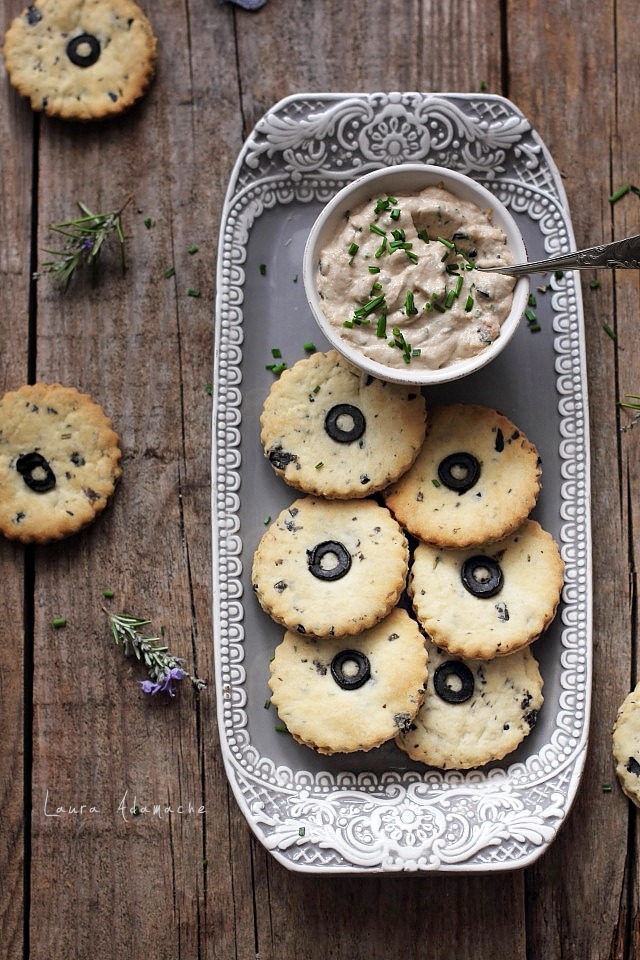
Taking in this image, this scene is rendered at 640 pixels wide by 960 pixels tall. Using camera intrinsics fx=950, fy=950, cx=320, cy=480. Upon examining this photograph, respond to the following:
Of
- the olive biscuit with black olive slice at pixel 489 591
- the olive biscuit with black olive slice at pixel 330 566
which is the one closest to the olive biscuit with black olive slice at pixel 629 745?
the olive biscuit with black olive slice at pixel 489 591

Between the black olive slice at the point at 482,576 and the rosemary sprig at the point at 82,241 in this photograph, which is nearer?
the black olive slice at the point at 482,576

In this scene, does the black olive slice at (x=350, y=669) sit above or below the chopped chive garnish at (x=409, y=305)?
below

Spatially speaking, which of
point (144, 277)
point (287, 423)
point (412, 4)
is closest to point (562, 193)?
point (412, 4)

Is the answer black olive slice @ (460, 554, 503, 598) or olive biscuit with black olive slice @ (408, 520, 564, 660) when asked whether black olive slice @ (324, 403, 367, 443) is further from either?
black olive slice @ (460, 554, 503, 598)

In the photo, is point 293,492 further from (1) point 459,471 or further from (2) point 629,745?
(2) point 629,745

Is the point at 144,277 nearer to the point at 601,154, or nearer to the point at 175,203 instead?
the point at 175,203

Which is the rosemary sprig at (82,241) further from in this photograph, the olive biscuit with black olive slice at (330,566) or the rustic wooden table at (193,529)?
the olive biscuit with black olive slice at (330,566)

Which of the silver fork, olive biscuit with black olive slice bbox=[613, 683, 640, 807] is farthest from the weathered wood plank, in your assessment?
olive biscuit with black olive slice bbox=[613, 683, 640, 807]
